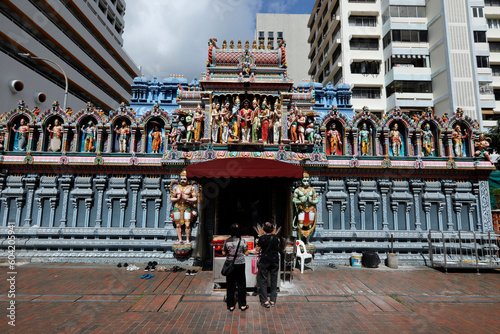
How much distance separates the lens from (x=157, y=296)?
8.06m

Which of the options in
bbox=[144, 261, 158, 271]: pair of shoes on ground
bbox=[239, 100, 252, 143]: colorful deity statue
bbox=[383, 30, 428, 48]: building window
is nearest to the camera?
bbox=[144, 261, 158, 271]: pair of shoes on ground

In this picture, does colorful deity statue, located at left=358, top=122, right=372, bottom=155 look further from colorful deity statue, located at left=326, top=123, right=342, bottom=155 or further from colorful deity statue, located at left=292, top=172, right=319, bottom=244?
colorful deity statue, located at left=292, top=172, right=319, bottom=244

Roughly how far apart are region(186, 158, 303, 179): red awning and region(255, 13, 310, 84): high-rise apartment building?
56.5 metres

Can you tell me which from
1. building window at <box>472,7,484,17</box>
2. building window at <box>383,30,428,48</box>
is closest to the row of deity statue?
building window at <box>383,30,428,48</box>

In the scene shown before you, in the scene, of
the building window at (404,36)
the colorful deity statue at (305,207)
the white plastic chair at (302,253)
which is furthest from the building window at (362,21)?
the white plastic chair at (302,253)

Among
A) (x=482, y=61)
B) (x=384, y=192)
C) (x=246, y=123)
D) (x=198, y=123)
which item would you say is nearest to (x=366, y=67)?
(x=482, y=61)

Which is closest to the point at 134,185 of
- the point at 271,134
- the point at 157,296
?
the point at 157,296

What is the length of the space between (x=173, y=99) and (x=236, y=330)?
63.1 feet

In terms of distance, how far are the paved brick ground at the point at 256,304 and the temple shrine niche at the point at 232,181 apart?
1944mm

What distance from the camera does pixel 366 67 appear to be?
3744cm

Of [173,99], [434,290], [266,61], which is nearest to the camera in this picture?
[434,290]

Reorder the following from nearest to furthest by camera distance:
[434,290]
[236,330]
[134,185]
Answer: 1. [236,330]
2. [434,290]
3. [134,185]

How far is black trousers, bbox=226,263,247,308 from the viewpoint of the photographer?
714cm

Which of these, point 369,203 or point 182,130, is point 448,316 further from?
point 182,130
